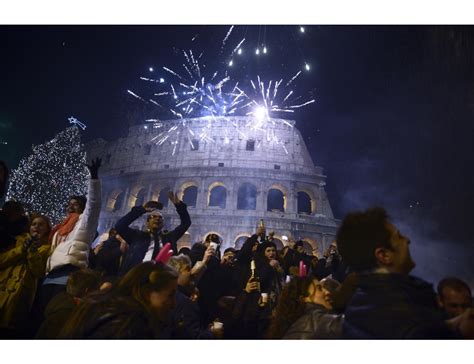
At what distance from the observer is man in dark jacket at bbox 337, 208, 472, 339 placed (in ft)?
6.20

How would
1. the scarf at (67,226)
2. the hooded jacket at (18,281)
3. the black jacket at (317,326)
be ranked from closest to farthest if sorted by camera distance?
the black jacket at (317,326), the hooded jacket at (18,281), the scarf at (67,226)

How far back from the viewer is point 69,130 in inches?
818

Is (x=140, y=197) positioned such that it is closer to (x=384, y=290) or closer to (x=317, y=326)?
(x=317, y=326)

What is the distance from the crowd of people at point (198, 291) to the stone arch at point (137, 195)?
63.1 feet

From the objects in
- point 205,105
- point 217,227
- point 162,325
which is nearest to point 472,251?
point 162,325

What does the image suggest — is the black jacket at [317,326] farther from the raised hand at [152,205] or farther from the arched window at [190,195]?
the arched window at [190,195]

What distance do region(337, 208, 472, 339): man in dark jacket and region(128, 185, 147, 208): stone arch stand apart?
2294 centimetres

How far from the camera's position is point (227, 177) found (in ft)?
74.1

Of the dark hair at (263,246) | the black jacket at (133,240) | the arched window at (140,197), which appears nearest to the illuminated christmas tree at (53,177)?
the arched window at (140,197)

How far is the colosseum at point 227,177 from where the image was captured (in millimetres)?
21000

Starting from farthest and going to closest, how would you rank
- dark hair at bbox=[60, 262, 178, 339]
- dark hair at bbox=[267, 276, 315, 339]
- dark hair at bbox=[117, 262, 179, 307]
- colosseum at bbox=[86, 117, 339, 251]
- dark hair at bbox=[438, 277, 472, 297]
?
colosseum at bbox=[86, 117, 339, 251], dark hair at bbox=[438, 277, 472, 297], dark hair at bbox=[267, 276, 315, 339], dark hair at bbox=[117, 262, 179, 307], dark hair at bbox=[60, 262, 178, 339]

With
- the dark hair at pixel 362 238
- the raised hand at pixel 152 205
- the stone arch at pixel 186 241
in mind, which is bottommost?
the dark hair at pixel 362 238

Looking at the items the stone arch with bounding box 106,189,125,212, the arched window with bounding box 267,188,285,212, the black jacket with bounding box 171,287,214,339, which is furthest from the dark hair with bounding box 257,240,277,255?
the stone arch with bounding box 106,189,125,212

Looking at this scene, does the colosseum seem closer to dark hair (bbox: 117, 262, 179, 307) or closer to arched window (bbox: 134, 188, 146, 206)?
arched window (bbox: 134, 188, 146, 206)
